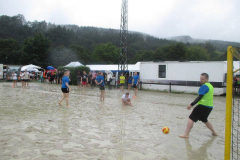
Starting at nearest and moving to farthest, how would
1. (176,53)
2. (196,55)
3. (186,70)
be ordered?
(186,70), (176,53), (196,55)

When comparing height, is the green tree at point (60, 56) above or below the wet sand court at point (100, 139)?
above

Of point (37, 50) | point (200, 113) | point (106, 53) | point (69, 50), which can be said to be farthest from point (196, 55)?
point (200, 113)

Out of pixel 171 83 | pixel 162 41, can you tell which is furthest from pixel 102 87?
pixel 162 41

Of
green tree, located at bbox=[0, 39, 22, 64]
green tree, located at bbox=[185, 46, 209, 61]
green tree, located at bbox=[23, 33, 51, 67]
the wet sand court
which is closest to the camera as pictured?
the wet sand court

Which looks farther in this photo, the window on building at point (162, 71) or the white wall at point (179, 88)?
the window on building at point (162, 71)

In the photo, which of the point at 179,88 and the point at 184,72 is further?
the point at 179,88

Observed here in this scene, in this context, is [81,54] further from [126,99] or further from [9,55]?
[126,99]

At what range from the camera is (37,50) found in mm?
67062

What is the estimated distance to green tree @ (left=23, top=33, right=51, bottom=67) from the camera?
65625 mm

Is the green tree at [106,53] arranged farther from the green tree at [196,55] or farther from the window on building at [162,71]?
the window on building at [162,71]

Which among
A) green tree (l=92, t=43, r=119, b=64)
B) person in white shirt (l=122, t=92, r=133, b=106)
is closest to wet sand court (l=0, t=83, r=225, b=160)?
person in white shirt (l=122, t=92, r=133, b=106)

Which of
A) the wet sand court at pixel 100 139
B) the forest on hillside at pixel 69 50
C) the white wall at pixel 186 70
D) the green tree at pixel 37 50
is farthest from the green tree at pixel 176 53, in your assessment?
the wet sand court at pixel 100 139

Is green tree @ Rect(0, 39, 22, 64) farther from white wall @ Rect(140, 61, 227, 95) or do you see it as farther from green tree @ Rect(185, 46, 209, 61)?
white wall @ Rect(140, 61, 227, 95)

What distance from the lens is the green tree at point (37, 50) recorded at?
6562 centimetres
